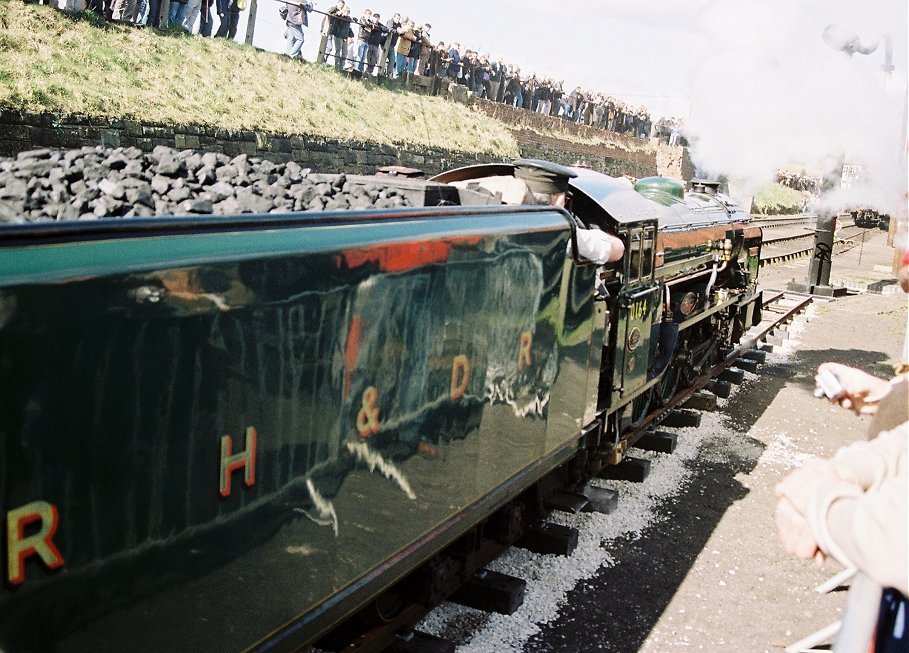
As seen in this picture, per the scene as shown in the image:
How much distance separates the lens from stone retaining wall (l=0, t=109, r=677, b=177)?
11750mm

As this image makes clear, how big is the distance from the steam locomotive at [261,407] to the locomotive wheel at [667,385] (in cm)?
333

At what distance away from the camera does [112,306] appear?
2.29 metres

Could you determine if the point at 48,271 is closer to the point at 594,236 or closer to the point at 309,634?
the point at 309,634

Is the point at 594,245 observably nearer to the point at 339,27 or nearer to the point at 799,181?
the point at 339,27

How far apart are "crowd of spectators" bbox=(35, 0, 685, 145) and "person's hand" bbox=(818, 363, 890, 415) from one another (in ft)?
52.3

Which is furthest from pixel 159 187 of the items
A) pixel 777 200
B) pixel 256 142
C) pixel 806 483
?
pixel 777 200

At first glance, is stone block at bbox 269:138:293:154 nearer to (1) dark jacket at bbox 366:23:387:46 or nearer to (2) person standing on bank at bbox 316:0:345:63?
(2) person standing on bank at bbox 316:0:345:63

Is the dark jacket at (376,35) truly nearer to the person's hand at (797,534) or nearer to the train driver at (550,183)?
the train driver at (550,183)

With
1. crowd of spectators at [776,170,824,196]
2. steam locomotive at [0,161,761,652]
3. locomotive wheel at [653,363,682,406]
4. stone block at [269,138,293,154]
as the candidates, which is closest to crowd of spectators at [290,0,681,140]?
stone block at [269,138,293,154]

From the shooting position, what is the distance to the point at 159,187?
12.5ft

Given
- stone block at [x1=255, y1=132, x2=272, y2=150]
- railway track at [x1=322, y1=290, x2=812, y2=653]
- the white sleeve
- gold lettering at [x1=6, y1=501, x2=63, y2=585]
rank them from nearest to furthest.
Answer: gold lettering at [x1=6, y1=501, x2=63, y2=585] → railway track at [x1=322, y1=290, x2=812, y2=653] → the white sleeve → stone block at [x1=255, y1=132, x2=272, y2=150]

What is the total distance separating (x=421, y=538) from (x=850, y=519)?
8.94 feet

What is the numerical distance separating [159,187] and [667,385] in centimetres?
657

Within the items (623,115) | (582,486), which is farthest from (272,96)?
(623,115)
